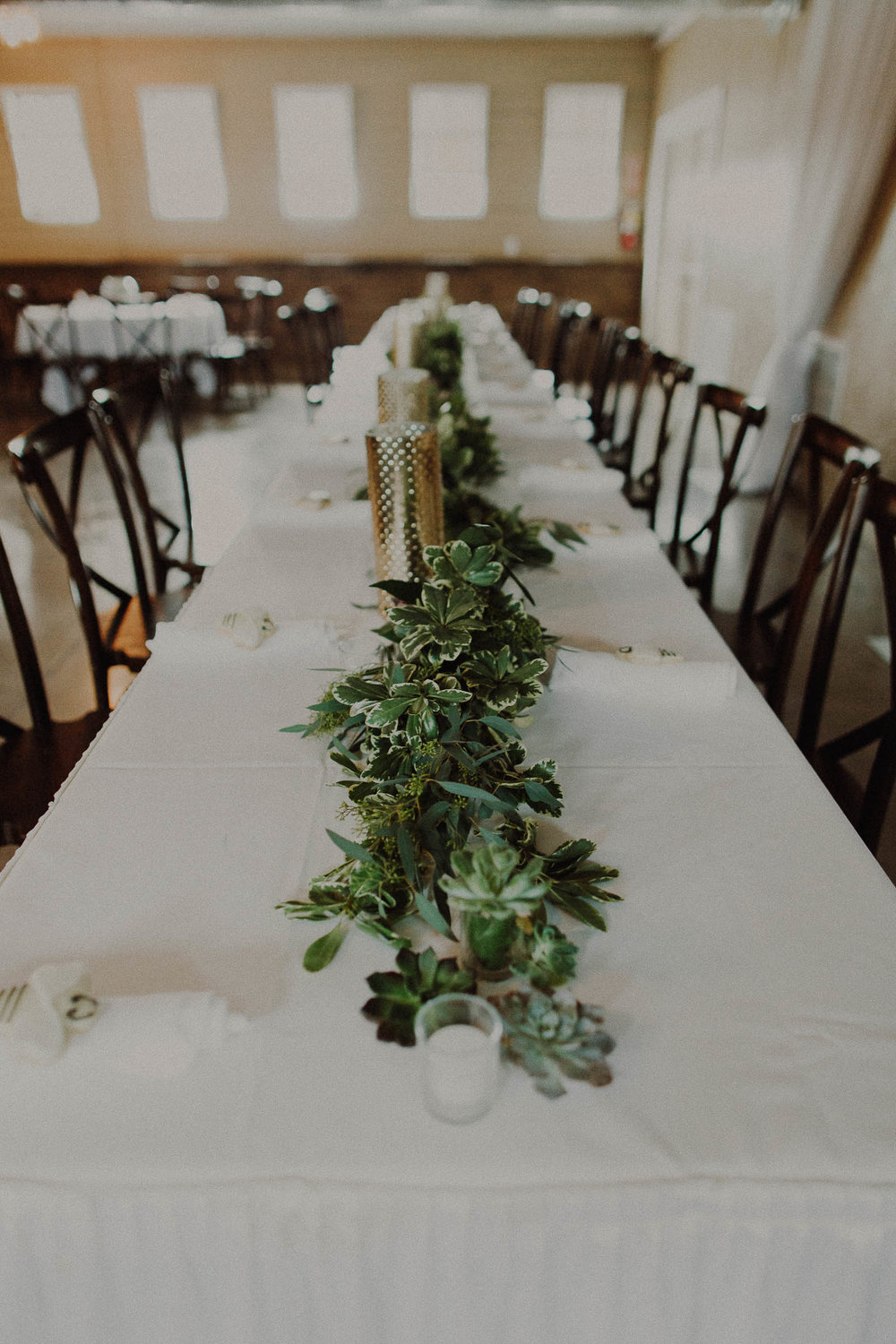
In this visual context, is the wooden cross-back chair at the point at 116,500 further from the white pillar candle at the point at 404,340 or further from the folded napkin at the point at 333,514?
the white pillar candle at the point at 404,340

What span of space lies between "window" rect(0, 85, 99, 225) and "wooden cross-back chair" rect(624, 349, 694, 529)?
7.12 meters

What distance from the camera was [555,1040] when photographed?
0.65 metres

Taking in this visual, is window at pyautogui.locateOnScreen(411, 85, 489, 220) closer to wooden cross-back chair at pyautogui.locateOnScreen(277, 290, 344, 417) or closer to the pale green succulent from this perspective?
wooden cross-back chair at pyautogui.locateOnScreen(277, 290, 344, 417)

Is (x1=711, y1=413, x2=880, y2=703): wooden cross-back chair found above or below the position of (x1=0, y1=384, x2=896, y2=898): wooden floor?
above

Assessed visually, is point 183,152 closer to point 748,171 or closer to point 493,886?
point 748,171

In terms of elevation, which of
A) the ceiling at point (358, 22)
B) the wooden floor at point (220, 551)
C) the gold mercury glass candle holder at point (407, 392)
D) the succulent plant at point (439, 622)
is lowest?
the wooden floor at point (220, 551)

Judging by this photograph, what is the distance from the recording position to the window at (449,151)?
7746 mm

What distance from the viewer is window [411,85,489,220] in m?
7.75

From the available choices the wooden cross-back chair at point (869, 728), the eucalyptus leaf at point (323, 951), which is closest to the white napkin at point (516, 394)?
the wooden cross-back chair at point (869, 728)

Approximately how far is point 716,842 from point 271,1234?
21.0 inches

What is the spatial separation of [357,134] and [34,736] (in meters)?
7.77

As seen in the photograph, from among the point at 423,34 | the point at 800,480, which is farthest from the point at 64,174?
the point at 800,480

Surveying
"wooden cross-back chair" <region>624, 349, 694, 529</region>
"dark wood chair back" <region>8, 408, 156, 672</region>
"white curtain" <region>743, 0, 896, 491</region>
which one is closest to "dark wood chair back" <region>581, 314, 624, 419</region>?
"wooden cross-back chair" <region>624, 349, 694, 529</region>

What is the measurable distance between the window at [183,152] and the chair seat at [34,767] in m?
7.69
